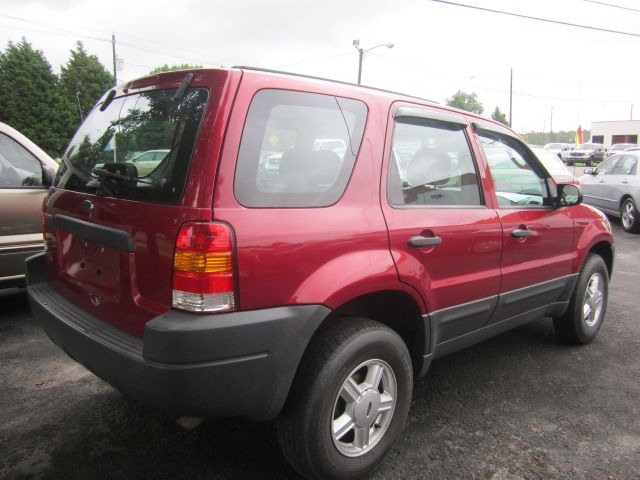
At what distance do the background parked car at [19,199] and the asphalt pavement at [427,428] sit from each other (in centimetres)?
76

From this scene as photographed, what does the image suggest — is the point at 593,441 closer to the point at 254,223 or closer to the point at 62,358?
the point at 254,223

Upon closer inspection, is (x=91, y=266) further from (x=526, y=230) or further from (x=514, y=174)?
(x=514, y=174)

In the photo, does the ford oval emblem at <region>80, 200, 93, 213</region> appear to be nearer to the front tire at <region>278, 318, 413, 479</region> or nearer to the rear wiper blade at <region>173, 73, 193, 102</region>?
the rear wiper blade at <region>173, 73, 193, 102</region>

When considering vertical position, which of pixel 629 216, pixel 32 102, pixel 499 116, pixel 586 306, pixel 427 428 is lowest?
pixel 427 428

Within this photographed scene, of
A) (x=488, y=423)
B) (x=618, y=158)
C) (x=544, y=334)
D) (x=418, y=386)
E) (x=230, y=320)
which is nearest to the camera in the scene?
(x=230, y=320)

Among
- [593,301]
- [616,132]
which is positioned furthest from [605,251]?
[616,132]

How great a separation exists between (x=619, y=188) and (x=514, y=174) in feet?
26.2

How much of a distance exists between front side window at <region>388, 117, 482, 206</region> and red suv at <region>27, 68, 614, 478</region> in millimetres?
12

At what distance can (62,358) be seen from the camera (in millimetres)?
3527

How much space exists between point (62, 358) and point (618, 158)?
10.9m

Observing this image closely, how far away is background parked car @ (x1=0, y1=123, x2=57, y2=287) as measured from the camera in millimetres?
4098

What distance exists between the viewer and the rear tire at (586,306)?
3.76 metres

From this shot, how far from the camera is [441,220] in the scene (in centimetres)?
254

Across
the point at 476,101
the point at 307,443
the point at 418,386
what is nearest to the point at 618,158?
the point at 418,386
